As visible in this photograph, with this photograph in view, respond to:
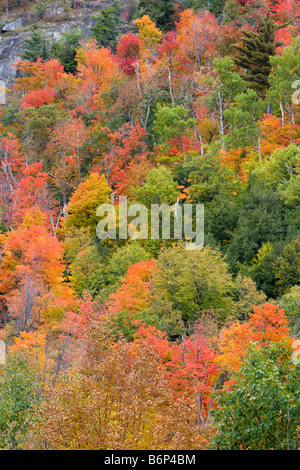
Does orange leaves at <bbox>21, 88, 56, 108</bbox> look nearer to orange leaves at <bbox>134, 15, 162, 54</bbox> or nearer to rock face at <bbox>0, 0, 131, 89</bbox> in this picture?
orange leaves at <bbox>134, 15, 162, 54</bbox>

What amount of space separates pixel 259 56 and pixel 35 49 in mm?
37406

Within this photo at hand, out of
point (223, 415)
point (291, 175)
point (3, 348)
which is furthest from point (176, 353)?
point (291, 175)

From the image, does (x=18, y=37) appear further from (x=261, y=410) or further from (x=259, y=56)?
(x=261, y=410)

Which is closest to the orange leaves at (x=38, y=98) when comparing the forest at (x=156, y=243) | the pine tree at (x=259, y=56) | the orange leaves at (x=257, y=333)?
the forest at (x=156, y=243)

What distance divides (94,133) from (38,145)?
6.19 meters

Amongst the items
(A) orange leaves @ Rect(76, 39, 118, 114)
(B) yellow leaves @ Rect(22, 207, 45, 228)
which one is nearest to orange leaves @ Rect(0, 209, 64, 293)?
(B) yellow leaves @ Rect(22, 207, 45, 228)

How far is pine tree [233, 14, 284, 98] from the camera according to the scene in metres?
50.0

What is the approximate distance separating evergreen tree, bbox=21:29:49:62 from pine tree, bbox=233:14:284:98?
32.7 meters

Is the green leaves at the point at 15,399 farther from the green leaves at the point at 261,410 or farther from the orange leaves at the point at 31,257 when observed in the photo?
the orange leaves at the point at 31,257

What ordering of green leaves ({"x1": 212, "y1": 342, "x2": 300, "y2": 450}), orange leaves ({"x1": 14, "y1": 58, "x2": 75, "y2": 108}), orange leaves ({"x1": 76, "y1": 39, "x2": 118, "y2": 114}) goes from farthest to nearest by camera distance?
orange leaves ({"x1": 14, "y1": 58, "x2": 75, "y2": 108})
orange leaves ({"x1": 76, "y1": 39, "x2": 118, "y2": 114})
green leaves ({"x1": 212, "y1": 342, "x2": 300, "y2": 450})

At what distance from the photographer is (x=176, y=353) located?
27.7 meters

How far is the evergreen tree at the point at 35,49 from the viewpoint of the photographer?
72.9m

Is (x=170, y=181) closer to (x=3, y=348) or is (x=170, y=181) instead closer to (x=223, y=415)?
(x=3, y=348)
